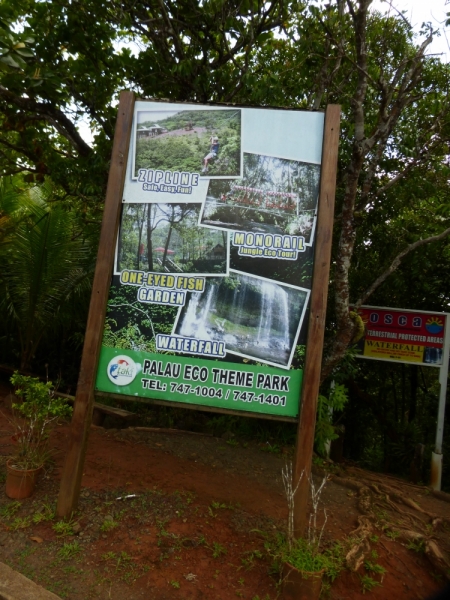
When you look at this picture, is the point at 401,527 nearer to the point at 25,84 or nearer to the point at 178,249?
the point at 178,249

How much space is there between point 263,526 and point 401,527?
50.7 inches

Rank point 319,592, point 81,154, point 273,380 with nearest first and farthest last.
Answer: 1. point 319,592
2. point 273,380
3. point 81,154

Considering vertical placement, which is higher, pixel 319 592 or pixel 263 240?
pixel 263 240

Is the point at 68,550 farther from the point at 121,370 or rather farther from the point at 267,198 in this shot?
the point at 267,198

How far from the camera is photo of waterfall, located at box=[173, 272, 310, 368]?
324cm

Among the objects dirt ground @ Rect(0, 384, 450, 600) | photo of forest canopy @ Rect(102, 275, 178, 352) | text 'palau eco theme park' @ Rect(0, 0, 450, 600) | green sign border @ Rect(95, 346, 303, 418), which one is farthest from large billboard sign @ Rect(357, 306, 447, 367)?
photo of forest canopy @ Rect(102, 275, 178, 352)

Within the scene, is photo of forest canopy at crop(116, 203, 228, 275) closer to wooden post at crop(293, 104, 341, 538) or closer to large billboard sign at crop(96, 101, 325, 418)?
large billboard sign at crop(96, 101, 325, 418)

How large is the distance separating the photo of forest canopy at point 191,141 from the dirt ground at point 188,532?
2482 millimetres

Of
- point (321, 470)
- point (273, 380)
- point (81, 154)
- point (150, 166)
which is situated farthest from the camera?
point (81, 154)

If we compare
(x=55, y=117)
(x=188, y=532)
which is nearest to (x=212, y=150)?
(x=188, y=532)

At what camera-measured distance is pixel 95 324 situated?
337 centimetres

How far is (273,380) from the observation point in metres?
3.21

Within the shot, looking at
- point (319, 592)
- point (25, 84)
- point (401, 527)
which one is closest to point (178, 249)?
Answer: point (319, 592)

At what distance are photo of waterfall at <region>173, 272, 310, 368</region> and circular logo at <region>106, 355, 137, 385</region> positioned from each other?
38 centimetres
